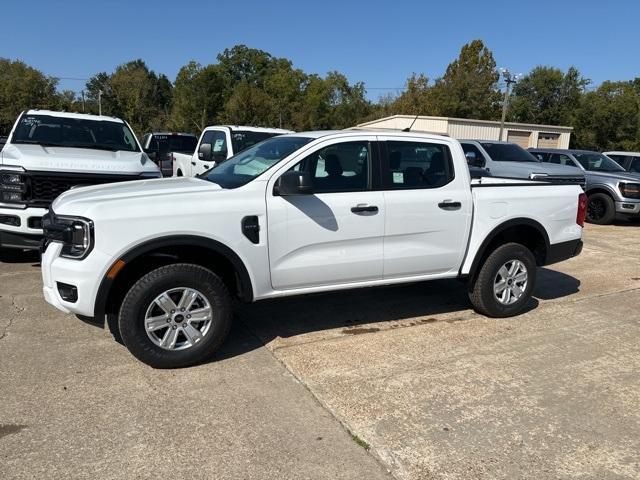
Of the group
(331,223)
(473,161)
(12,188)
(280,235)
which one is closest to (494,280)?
(331,223)

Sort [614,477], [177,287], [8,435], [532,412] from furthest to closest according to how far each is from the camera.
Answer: [177,287] < [532,412] < [8,435] < [614,477]

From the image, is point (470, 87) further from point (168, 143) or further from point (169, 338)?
point (169, 338)

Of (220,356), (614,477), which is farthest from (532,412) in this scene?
(220,356)

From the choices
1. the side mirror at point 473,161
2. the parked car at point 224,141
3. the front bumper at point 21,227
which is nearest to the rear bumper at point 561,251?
the parked car at point 224,141

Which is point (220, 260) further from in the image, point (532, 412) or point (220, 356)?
point (532, 412)

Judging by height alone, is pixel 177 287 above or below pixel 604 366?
above

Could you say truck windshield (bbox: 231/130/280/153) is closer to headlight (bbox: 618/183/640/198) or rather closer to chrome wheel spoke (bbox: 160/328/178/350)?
chrome wheel spoke (bbox: 160/328/178/350)

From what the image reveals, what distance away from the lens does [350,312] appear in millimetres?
5523

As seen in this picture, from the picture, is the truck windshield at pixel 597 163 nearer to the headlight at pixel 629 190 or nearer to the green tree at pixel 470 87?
the headlight at pixel 629 190

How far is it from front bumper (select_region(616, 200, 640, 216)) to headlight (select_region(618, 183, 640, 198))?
18cm

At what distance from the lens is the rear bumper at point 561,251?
18.7 feet

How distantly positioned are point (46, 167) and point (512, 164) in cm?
960

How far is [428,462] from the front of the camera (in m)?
3.01

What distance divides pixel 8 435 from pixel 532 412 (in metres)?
3.25
